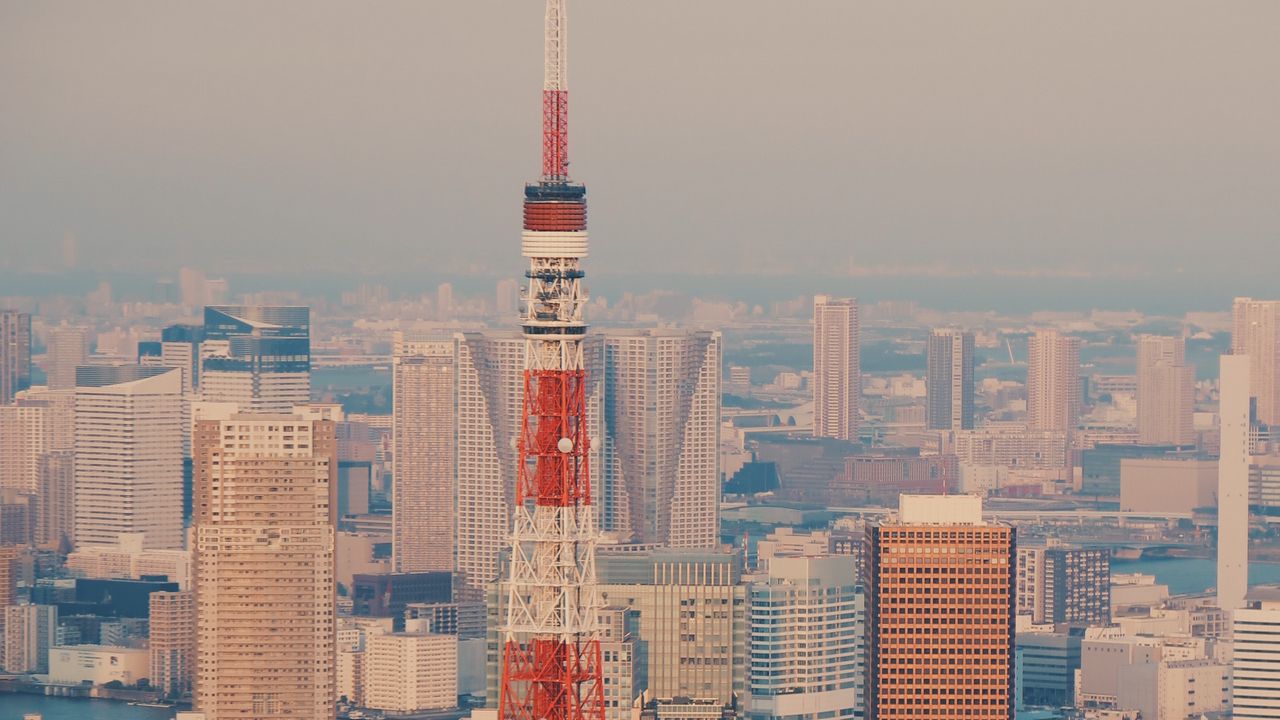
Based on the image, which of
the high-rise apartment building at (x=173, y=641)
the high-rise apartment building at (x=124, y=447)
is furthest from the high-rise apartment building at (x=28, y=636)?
the high-rise apartment building at (x=124, y=447)

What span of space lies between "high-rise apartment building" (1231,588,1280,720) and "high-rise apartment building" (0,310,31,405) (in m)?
19.8

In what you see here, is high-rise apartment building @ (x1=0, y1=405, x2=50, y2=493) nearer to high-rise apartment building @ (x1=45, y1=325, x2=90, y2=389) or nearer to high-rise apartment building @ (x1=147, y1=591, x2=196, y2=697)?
high-rise apartment building @ (x1=45, y1=325, x2=90, y2=389)

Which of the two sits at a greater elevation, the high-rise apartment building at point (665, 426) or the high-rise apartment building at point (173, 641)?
the high-rise apartment building at point (665, 426)

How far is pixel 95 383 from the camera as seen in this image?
52.2 meters

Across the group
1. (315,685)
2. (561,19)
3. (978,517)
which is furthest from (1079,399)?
(561,19)

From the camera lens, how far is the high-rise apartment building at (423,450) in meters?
50.6

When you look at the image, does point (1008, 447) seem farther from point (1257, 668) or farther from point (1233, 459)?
point (1257, 668)

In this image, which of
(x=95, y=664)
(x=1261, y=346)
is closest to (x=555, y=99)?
(x=95, y=664)

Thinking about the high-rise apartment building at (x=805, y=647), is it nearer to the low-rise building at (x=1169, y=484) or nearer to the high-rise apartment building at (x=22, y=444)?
the high-rise apartment building at (x=22, y=444)

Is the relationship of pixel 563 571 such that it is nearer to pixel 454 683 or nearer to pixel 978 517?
pixel 978 517

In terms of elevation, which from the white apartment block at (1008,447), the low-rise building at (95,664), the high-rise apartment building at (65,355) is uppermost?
the high-rise apartment building at (65,355)

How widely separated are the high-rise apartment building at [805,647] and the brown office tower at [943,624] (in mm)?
1045

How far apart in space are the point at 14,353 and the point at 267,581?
16.8 meters

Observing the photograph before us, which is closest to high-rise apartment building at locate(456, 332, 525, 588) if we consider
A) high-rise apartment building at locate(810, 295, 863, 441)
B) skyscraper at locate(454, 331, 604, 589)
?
skyscraper at locate(454, 331, 604, 589)
